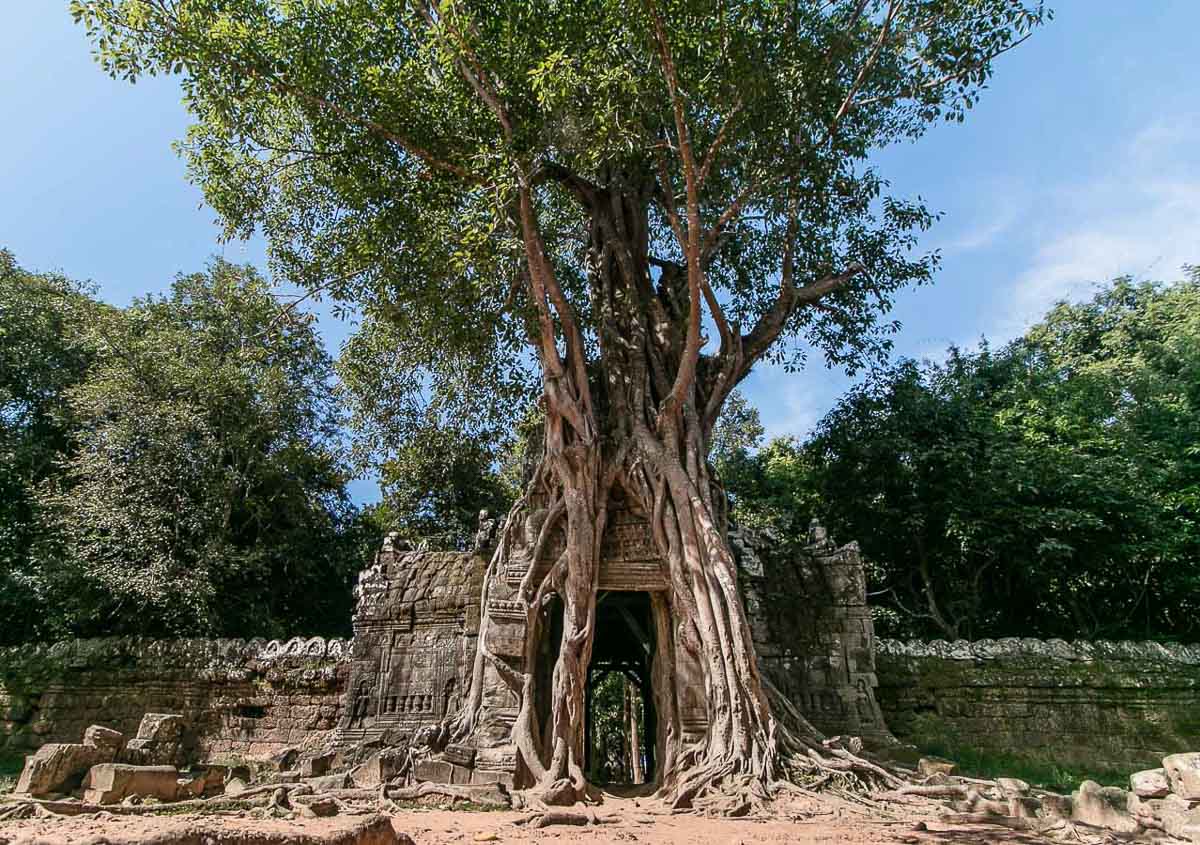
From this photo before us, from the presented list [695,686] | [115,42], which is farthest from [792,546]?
[115,42]

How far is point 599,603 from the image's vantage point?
790 centimetres

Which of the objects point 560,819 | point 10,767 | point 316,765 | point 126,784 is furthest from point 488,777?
point 10,767

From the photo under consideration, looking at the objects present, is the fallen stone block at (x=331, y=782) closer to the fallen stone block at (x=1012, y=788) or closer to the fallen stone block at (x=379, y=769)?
the fallen stone block at (x=379, y=769)

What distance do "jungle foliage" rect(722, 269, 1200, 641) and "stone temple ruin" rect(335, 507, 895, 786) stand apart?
11.7ft

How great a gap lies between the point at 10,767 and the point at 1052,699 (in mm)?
11579

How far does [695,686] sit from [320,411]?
8971mm

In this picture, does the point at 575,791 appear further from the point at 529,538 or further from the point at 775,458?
the point at 775,458

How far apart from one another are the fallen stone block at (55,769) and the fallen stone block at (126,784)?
0.22 m

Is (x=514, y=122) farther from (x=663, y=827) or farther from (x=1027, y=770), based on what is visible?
(x=1027, y=770)

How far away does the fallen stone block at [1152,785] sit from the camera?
4645 millimetres

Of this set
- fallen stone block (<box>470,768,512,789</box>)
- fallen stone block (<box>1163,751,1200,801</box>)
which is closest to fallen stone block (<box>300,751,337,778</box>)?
fallen stone block (<box>470,768,512,789</box>)

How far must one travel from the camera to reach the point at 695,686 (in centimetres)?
654

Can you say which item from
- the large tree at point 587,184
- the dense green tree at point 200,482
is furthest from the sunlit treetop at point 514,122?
the dense green tree at point 200,482

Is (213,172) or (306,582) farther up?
(213,172)
